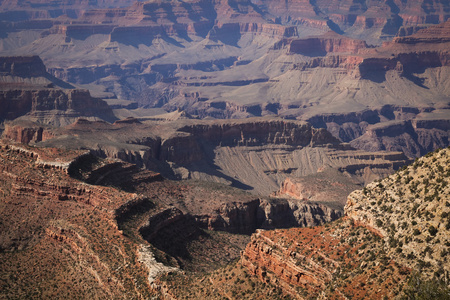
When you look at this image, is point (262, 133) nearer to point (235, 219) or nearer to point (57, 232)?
point (235, 219)

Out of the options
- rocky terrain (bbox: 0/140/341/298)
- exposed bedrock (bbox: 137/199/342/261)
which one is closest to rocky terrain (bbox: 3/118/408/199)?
exposed bedrock (bbox: 137/199/342/261)

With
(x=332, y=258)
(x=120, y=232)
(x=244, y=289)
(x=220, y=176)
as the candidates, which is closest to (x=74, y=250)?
(x=120, y=232)

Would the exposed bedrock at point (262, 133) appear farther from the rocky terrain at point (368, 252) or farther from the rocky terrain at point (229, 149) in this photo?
the rocky terrain at point (368, 252)

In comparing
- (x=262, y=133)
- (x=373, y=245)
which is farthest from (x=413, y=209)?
(x=262, y=133)

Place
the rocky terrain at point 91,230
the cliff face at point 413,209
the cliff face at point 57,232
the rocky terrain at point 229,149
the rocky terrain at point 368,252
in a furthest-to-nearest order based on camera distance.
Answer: the rocky terrain at point 229,149 → the rocky terrain at point 91,230 → the cliff face at point 57,232 → the cliff face at point 413,209 → the rocky terrain at point 368,252

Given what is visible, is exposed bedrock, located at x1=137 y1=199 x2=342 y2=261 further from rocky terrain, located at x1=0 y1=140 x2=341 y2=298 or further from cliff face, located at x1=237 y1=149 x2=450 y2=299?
cliff face, located at x1=237 y1=149 x2=450 y2=299

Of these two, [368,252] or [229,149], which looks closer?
[368,252]

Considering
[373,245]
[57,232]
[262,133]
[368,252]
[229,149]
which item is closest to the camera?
[368,252]

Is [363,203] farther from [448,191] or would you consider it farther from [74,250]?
[74,250]

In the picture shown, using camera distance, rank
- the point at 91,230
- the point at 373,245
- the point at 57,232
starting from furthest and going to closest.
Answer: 1. the point at 57,232
2. the point at 91,230
3. the point at 373,245

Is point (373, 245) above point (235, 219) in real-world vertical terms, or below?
above

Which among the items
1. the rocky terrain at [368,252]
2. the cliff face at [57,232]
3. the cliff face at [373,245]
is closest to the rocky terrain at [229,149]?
the cliff face at [57,232]
